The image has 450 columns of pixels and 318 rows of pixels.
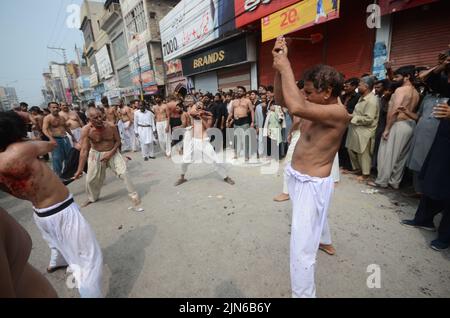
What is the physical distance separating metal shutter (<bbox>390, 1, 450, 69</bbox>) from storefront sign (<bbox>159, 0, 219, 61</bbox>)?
7.38 meters

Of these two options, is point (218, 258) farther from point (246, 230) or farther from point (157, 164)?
point (157, 164)

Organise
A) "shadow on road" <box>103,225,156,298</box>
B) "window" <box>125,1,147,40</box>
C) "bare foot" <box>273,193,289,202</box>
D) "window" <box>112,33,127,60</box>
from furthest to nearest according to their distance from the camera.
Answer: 1. "window" <box>112,33,127,60</box>
2. "window" <box>125,1,147,40</box>
3. "bare foot" <box>273,193,289,202</box>
4. "shadow on road" <box>103,225,156,298</box>

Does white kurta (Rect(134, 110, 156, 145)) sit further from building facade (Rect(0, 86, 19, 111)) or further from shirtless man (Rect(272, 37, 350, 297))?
building facade (Rect(0, 86, 19, 111))

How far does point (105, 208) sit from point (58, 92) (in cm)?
8999

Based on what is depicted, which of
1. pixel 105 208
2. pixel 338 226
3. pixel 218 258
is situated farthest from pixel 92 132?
pixel 338 226

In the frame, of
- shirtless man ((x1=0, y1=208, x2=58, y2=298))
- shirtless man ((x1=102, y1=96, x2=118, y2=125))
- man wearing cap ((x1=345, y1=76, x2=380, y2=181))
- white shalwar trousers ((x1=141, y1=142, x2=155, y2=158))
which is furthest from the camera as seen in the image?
shirtless man ((x1=102, y1=96, x2=118, y2=125))

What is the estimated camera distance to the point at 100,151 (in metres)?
3.99

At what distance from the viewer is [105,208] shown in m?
4.13

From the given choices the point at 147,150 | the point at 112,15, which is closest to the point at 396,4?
the point at 147,150

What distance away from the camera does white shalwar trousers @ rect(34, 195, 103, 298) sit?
6.47ft

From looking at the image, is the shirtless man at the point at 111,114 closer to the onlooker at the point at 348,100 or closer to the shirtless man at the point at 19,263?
the onlooker at the point at 348,100

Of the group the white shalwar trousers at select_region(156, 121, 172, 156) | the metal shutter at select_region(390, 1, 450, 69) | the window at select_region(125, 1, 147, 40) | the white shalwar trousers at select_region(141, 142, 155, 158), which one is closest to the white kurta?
the white shalwar trousers at select_region(141, 142, 155, 158)

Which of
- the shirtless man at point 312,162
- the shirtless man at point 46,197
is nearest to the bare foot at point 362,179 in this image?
the shirtless man at point 312,162

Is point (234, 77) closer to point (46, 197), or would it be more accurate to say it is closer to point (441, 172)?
point (441, 172)
